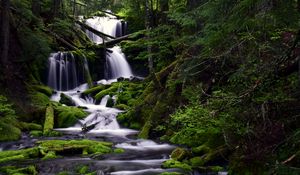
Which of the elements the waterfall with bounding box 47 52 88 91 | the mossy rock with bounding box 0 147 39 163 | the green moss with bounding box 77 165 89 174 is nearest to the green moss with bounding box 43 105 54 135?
the mossy rock with bounding box 0 147 39 163

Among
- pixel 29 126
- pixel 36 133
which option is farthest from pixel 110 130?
pixel 29 126

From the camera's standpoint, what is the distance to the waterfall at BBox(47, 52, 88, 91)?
24.9 metres

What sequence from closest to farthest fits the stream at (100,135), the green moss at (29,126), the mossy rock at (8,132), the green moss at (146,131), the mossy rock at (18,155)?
the stream at (100,135) < the mossy rock at (18,155) < the mossy rock at (8,132) < the green moss at (146,131) < the green moss at (29,126)

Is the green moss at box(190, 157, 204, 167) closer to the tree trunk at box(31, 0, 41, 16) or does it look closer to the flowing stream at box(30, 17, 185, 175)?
Answer: the flowing stream at box(30, 17, 185, 175)

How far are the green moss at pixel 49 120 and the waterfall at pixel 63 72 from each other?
7.28m

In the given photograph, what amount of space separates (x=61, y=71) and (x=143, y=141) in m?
13.4

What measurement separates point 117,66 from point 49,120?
1192 centimetres

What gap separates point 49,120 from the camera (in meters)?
16.8

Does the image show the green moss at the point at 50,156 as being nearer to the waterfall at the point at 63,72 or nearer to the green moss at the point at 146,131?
the green moss at the point at 146,131

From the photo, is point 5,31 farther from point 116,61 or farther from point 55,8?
point 116,61

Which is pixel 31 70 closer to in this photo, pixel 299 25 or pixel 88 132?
pixel 88 132

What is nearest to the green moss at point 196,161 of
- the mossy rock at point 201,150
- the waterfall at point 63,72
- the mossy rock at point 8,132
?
the mossy rock at point 201,150

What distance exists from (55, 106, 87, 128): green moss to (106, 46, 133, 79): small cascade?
31.1 ft

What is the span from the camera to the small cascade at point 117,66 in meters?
27.9
